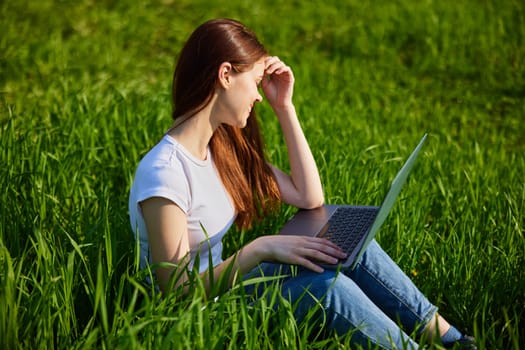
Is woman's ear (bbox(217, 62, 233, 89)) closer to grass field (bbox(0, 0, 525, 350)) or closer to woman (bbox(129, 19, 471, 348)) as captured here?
woman (bbox(129, 19, 471, 348))

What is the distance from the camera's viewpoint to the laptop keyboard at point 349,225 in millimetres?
2307

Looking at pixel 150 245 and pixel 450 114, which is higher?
pixel 150 245

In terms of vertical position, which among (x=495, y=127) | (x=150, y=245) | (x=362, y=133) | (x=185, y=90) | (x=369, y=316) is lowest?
(x=495, y=127)

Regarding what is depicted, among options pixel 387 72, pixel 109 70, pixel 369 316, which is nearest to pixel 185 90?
pixel 369 316

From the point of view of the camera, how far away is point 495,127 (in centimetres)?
488

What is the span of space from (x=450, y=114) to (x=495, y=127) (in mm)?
323

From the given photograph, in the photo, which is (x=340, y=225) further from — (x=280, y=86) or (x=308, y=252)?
(x=280, y=86)

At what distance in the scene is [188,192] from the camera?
7.02ft

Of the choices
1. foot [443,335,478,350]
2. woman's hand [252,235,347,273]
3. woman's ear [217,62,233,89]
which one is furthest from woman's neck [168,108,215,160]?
foot [443,335,478,350]

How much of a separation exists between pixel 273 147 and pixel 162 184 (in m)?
1.58

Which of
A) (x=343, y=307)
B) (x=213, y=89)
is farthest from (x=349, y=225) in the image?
(x=213, y=89)

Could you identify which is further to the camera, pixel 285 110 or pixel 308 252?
pixel 285 110

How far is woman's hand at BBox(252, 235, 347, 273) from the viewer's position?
2.07 m

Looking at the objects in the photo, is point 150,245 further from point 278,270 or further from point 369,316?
point 369,316
